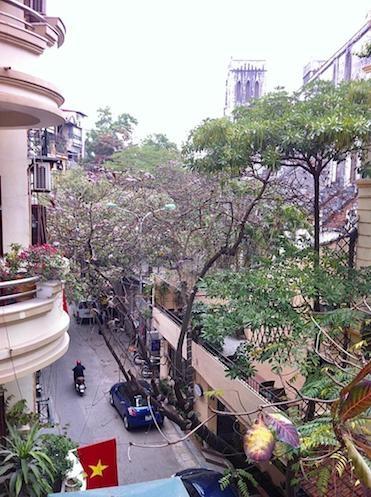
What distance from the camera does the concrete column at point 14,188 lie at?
643 centimetres

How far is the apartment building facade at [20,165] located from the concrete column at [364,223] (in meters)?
5.25

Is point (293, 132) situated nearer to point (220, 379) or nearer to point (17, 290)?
point (17, 290)

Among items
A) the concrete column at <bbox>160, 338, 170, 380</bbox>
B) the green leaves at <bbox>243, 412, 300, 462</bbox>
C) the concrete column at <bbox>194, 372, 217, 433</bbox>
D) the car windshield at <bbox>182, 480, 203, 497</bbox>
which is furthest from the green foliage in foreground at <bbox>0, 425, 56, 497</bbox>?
the concrete column at <bbox>160, 338, 170, 380</bbox>

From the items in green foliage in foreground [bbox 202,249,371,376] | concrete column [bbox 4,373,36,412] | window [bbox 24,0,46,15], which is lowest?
concrete column [bbox 4,373,36,412]

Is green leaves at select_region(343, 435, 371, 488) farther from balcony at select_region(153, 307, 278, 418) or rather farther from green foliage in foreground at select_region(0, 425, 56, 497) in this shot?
balcony at select_region(153, 307, 278, 418)

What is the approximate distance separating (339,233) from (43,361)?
614 centimetres

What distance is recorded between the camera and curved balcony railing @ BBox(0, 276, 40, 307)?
5059mm

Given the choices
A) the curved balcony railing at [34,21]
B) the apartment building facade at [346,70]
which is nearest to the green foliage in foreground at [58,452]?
the curved balcony railing at [34,21]

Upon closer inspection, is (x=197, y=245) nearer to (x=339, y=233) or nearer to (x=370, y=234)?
(x=339, y=233)

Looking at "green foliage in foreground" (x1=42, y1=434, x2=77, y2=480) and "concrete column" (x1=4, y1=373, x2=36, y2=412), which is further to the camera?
"concrete column" (x1=4, y1=373, x2=36, y2=412)

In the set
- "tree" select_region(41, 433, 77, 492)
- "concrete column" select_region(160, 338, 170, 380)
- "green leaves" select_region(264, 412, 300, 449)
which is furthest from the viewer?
"concrete column" select_region(160, 338, 170, 380)

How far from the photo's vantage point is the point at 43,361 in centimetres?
544

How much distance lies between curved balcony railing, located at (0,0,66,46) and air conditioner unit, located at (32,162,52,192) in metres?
2.25

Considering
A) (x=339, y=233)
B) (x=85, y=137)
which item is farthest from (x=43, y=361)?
(x=85, y=137)
